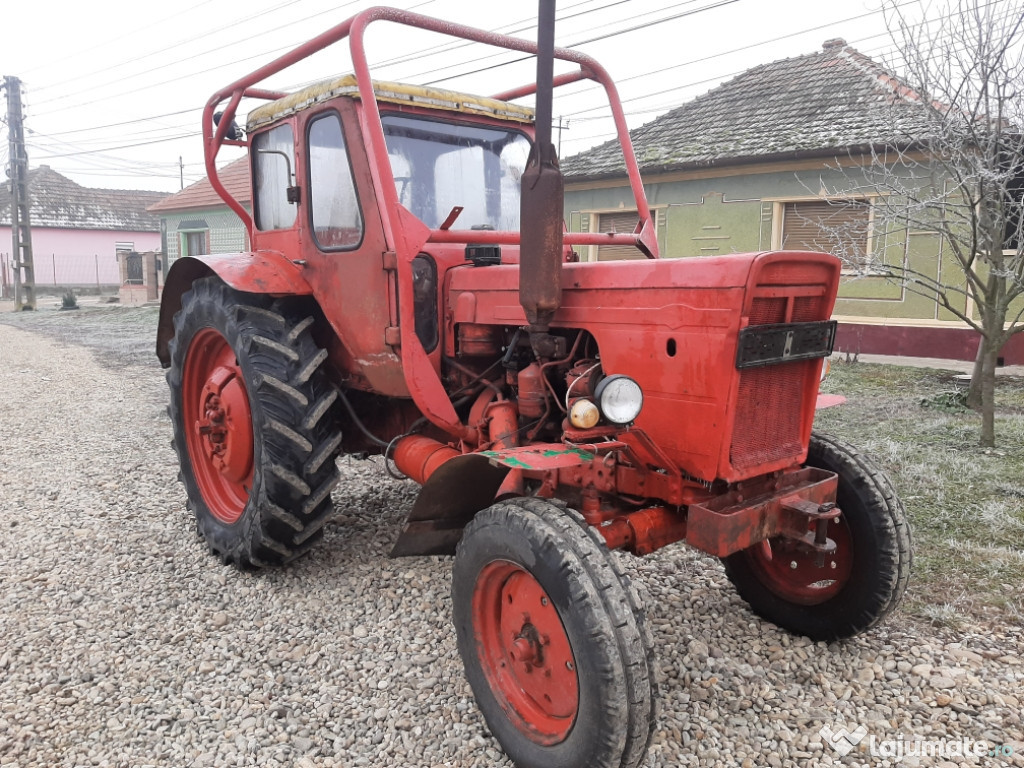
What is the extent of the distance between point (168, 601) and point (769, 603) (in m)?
2.59

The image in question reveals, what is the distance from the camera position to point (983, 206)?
6.25m

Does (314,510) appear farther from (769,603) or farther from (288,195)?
(769,603)

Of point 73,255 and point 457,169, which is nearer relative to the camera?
point 457,169

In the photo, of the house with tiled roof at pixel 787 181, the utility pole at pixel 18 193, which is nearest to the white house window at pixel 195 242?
the utility pole at pixel 18 193

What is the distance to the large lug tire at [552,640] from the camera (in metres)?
2.00

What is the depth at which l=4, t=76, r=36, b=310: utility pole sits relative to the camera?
22.9 m

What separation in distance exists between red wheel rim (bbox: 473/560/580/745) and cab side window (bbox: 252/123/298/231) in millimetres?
2177

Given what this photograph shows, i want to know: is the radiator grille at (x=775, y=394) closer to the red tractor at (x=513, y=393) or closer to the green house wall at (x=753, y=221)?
the red tractor at (x=513, y=393)

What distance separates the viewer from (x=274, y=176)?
3.88m

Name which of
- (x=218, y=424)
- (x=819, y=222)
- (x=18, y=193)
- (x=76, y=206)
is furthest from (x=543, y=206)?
(x=76, y=206)

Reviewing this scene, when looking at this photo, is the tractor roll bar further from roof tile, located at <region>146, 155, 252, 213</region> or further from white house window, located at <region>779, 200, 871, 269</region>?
roof tile, located at <region>146, 155, 252, 213</region>

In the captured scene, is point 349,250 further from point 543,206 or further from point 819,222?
point 819,222

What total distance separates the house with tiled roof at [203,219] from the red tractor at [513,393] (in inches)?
718

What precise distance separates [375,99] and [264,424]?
145 centimetres
